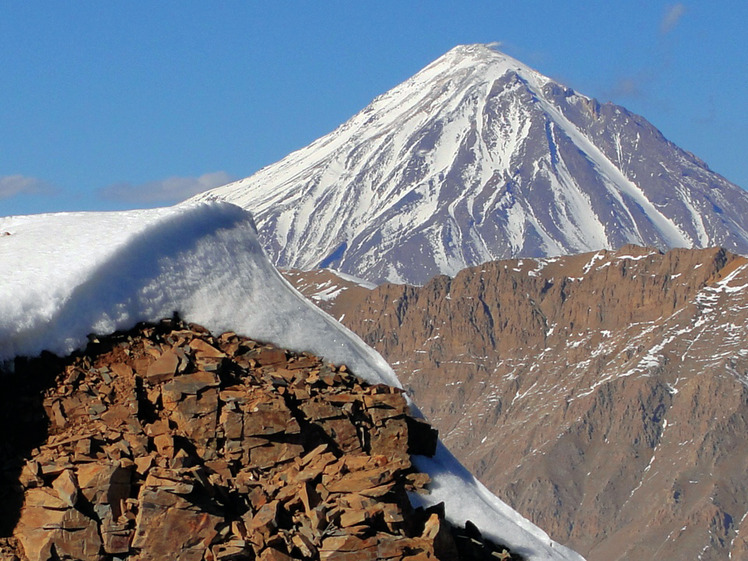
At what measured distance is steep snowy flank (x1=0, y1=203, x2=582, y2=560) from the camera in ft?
40.0

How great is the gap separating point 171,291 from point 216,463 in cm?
247

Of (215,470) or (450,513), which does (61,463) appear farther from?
(450,513)

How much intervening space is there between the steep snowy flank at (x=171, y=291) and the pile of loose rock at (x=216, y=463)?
0.80ft

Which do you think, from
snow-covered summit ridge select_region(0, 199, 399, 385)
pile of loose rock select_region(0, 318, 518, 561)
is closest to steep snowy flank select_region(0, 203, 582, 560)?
snow-covered summit ridge select_region(0, 199, 399, 385)

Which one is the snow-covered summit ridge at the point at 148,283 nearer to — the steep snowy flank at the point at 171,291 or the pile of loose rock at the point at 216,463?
the steep snowy flank at the point at 171,291

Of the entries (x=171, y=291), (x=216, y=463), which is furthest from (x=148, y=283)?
(x=216, y=463)

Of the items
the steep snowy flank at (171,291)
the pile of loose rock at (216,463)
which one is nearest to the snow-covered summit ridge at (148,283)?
the steep snowy flank at (171,291)

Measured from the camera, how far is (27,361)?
12.0 meters

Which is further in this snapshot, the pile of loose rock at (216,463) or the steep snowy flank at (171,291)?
the steep snowy flank at (171,291)

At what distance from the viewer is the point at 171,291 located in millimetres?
13406

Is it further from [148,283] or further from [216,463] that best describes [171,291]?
[216,463]

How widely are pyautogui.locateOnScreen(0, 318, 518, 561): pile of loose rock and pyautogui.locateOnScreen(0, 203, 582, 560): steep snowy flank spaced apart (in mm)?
243

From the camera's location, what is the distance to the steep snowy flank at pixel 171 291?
12203 mm

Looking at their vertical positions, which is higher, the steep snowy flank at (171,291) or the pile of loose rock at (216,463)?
the steep snowy flank at (171,291)
